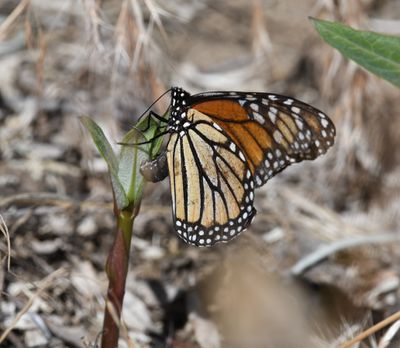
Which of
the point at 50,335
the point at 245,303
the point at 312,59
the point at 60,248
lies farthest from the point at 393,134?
the point at 50,335

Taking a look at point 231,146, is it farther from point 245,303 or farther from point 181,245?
point 181,245

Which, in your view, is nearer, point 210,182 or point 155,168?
point 155,168

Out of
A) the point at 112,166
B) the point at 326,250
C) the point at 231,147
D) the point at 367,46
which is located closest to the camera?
the point at 112,166

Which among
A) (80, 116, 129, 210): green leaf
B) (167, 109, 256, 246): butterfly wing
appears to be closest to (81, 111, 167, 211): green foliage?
(80, 116, 129, 210): green leaf

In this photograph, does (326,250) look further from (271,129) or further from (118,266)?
(118,266)

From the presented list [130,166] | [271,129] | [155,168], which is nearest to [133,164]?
[130,166]

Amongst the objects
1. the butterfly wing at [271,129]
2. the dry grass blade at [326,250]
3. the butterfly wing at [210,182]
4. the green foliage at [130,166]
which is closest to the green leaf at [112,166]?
the green foliage at [130,166]

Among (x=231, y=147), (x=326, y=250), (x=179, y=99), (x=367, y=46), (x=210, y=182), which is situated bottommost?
(x=326, y=250)

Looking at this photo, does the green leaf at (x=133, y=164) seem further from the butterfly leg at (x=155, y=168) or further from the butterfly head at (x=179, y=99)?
the butterfly head at (x=179, y=99)
